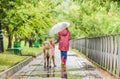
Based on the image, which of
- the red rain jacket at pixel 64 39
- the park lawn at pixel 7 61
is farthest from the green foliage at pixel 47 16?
the red rain jacket at pixel 64 39

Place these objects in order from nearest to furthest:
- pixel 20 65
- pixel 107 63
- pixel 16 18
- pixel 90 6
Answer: pixel 107 63 → pixel 20 65 → pixel 90 6 → pixel 16 18

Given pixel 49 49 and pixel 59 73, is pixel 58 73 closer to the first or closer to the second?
pixel 59 73

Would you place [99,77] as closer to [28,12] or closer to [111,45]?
[111,45]

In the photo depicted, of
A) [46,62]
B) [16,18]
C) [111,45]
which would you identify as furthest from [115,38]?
[16,18]

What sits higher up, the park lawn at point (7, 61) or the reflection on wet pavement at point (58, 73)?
the park lawn at point (7, 61)

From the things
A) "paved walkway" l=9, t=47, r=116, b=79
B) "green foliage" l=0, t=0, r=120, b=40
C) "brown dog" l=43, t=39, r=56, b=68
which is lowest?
"paved walkway" l=9, t=47, r=116, b=79

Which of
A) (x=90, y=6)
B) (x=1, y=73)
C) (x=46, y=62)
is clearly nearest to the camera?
(x=1, y=73)

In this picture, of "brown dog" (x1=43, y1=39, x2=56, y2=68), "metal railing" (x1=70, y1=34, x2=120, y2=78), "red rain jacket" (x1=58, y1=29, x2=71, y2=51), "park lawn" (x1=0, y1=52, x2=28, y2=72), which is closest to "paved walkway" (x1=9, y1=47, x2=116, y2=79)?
"metal railing" (x1=70, y1=34, x2=120, y2=78)

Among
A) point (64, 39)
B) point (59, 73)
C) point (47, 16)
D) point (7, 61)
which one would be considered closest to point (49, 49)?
point (64, 39)

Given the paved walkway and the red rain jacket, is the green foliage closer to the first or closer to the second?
the red rain jacket

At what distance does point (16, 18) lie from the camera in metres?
29.7

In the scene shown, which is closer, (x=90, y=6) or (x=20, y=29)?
(x=90, y=6)

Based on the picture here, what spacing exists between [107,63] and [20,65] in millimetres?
4968

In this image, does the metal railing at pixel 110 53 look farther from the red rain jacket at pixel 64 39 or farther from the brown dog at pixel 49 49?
the brown dog at pixel 49 49
